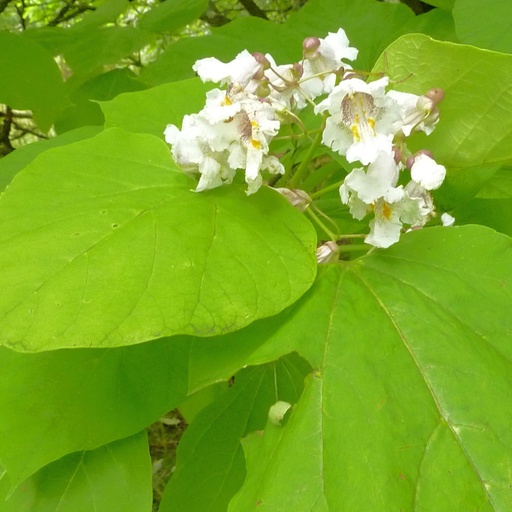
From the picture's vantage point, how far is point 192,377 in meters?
0.69

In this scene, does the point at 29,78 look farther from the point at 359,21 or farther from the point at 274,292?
the point at 274,292

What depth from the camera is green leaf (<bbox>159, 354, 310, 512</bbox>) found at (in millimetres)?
924

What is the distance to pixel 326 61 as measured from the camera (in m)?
0.76

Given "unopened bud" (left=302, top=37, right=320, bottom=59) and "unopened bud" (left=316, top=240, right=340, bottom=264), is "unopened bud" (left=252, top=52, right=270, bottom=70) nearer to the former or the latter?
"unopened bud" (left=302, top=37, right=320, bottom=59)

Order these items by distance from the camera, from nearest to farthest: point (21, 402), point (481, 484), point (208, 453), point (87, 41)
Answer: point (481, 484)
point (21, 402)
point (208, 453)
point (87, 41)

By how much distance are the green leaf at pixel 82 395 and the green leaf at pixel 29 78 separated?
1.00m

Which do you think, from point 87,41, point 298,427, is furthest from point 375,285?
point 87,41

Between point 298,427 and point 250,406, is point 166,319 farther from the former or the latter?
point 250,406

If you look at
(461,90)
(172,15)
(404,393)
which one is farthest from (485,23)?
(172,15)

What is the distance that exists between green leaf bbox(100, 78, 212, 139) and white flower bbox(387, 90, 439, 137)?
35 centimetres

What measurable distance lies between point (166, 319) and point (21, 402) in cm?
32

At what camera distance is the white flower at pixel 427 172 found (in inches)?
26.3

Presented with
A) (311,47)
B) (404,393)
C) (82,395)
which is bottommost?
A: (82,395)

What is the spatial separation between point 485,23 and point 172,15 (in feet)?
3.02
